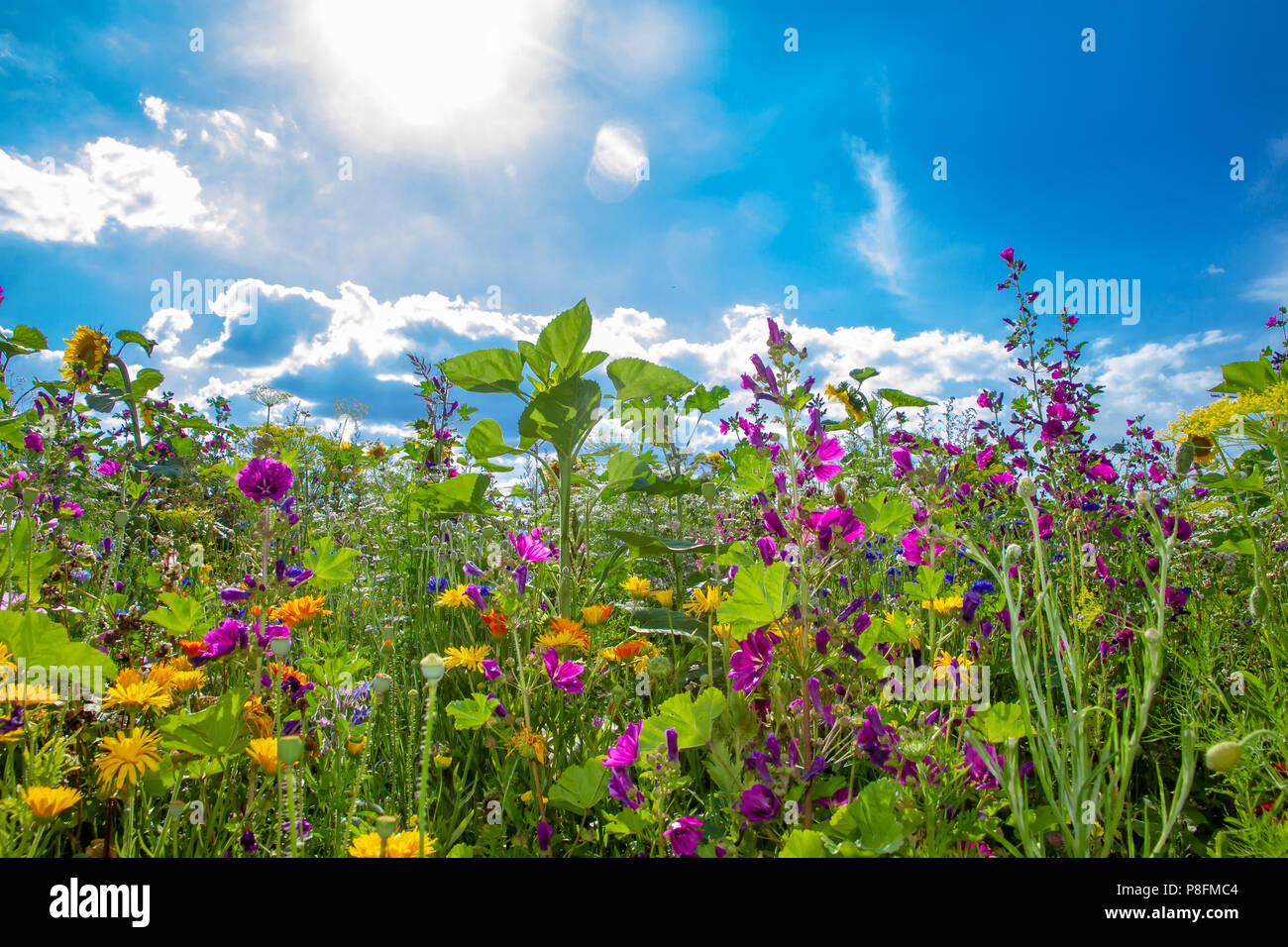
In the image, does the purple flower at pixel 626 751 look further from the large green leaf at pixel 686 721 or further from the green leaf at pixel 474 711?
the green leaf at pixel 474 711

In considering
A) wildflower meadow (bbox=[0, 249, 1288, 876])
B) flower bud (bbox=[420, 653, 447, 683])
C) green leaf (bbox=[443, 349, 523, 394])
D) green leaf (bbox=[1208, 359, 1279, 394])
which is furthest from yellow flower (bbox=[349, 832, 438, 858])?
green leaf (bbox=[1208, 359, 1279, 394])

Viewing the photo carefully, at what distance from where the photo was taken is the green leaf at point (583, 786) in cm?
144

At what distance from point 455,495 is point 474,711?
39.1 inches

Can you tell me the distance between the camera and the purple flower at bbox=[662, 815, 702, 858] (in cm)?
120

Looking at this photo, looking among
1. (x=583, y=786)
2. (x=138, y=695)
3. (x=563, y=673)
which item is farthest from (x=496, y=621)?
(x=138, y=695)

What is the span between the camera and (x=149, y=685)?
1479mm

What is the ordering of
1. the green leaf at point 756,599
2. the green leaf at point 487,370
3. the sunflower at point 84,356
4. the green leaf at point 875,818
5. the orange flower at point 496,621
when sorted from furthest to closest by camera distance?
the sunflower at point 84,356
the green leaf at point 487,370
the orange flower at point 496,621
the green leaf at point 756,599
the green leaf at point 875,818

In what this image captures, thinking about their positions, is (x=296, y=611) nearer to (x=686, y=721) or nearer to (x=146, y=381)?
(x=686, y=721)

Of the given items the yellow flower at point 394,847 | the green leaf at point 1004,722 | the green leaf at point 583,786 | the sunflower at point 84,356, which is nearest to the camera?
the yellow flower at point 394,847

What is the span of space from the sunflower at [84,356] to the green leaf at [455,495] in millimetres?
4010

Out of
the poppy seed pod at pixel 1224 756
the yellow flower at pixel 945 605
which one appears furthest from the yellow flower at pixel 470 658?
the poppy seed pod at pixel 1224 756

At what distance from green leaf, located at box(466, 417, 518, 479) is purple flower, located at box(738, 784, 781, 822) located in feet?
5.28
